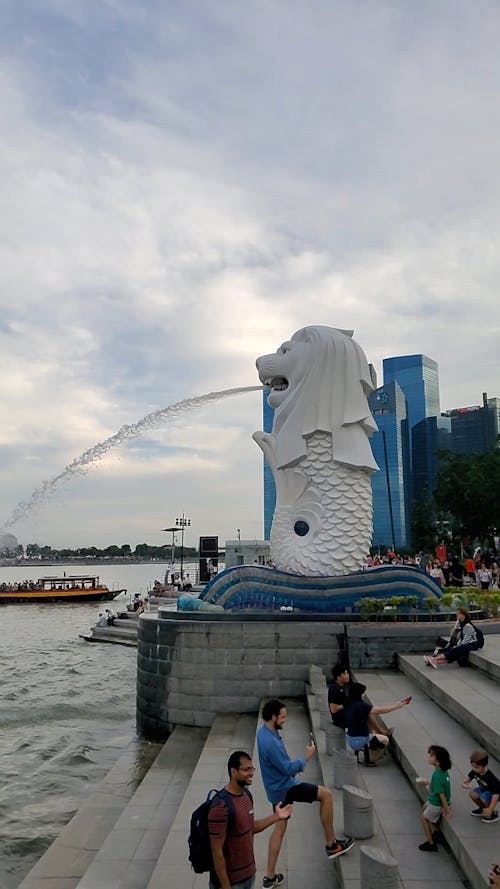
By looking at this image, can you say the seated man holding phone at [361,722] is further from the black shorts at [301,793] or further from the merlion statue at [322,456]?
the merlion statue at [322,456]

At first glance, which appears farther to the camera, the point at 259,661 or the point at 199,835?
the point at 259,661

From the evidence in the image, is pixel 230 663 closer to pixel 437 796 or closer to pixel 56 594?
pixel 437 796

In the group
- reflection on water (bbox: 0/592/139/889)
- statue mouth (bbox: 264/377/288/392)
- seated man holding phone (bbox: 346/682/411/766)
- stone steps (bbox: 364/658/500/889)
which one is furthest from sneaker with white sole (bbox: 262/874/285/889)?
statue mouth (bbox: 264/377/288/392)

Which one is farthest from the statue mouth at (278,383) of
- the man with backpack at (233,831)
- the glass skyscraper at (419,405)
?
the glass skyscraper at (419,405)

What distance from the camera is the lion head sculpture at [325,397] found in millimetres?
13695

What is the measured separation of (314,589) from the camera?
12.1 m

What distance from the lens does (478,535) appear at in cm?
3656

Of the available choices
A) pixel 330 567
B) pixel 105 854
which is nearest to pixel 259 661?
pixel 330 567

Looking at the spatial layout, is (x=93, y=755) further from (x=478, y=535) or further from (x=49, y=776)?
(x=478, y=535)

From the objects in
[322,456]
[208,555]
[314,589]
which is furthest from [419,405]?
[314,589]

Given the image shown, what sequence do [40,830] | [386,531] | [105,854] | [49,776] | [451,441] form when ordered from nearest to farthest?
[105,854] < [40,830] < [49,776] < [386,531] < [451,441]

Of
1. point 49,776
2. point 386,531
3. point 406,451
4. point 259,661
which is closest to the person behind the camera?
point 49,776

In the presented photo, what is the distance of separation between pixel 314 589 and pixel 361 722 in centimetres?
582

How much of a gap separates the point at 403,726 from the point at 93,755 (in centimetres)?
576
